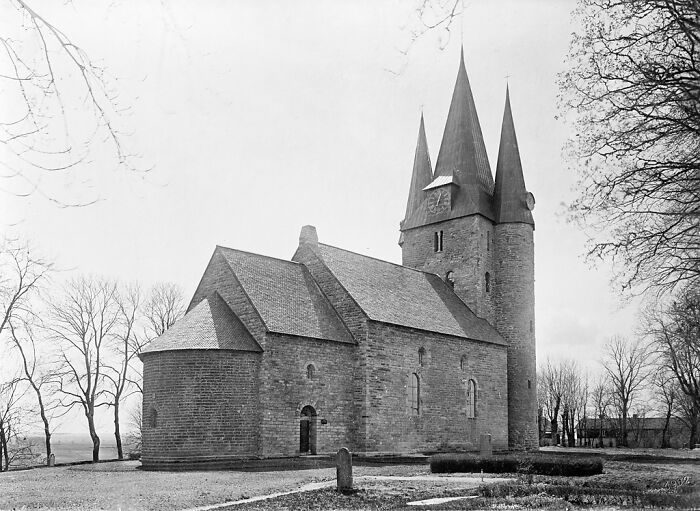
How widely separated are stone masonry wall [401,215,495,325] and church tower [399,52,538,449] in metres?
0.06

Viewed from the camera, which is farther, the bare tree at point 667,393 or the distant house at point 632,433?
the distant house at point 632,433

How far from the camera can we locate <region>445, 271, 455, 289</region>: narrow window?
45.2 m

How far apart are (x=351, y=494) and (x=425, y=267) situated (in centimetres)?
3057

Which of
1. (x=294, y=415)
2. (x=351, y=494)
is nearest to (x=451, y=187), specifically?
(x=294, y=415)

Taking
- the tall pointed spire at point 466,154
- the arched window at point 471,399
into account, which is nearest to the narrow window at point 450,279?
the tall pointed spire at point 466,154

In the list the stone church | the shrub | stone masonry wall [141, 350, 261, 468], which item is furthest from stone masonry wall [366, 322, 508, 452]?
the shrub

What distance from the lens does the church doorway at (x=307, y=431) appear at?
100 ft

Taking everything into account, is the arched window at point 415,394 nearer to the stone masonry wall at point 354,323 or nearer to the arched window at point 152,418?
the stone masonry wall at point 354,323

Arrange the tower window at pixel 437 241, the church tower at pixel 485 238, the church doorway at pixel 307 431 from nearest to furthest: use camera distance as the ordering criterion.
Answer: the church doorway at pixel 307 431 → the church tower at pixel 485 238 → the tower window at pixel 437 241

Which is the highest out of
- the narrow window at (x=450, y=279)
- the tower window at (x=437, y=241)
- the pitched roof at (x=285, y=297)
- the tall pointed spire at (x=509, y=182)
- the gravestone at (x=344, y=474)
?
the tall pointed spire at (x=509, y=182)

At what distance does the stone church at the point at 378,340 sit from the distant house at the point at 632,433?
37234 millimetres

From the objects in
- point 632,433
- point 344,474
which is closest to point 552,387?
point 632,433

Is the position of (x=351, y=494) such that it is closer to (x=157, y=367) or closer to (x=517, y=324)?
(x=157, y=367)

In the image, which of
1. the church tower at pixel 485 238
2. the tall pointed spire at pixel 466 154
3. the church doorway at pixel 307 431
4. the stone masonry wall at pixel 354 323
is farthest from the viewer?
the tall pointed spire at pixel 466 154
